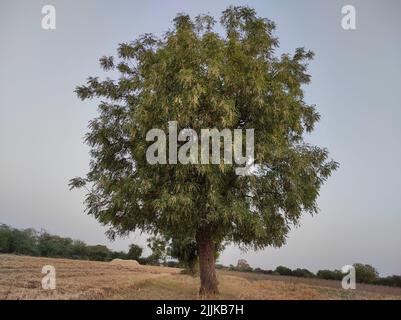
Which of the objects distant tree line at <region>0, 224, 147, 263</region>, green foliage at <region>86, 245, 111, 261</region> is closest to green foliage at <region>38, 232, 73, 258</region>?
distant tree line at <region>0, 224, 147, 263</region>

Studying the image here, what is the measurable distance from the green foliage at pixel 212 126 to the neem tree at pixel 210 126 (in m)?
0.05

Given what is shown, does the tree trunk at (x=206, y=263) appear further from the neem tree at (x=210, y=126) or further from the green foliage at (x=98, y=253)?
the green foliage at (x=98, y=253)


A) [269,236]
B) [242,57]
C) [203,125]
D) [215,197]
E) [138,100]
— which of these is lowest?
[269,236]

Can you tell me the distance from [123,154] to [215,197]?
22.0 feet

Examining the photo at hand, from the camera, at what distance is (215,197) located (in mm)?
18859

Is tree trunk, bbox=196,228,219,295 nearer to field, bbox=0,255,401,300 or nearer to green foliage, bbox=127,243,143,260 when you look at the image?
field, bbox=0,255,401,300

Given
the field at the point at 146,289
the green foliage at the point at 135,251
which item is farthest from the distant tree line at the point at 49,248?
the field at the point at 146,289

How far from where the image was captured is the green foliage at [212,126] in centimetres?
1900

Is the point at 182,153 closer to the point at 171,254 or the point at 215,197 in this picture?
the point at 215,197

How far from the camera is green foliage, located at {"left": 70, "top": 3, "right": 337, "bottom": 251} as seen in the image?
62.3ft

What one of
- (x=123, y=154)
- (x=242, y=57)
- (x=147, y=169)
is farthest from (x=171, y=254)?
(x=242, y=57)
